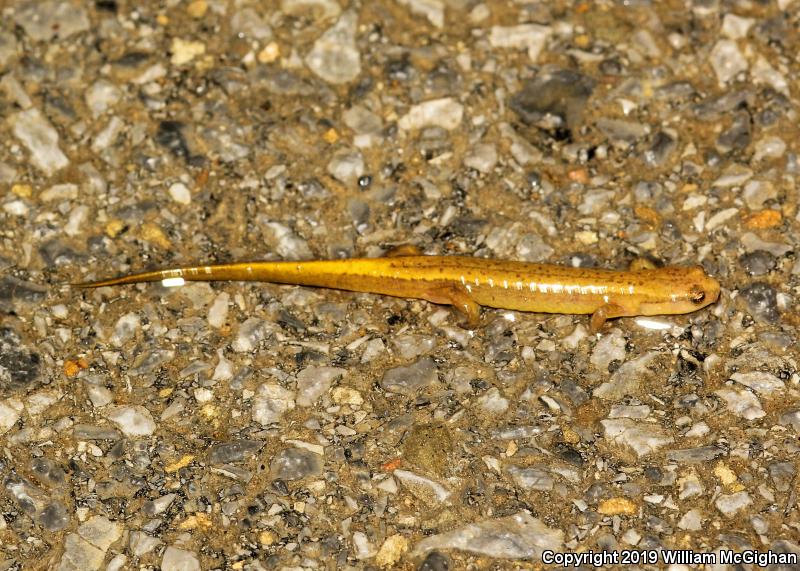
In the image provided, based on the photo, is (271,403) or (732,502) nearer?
(732,502)

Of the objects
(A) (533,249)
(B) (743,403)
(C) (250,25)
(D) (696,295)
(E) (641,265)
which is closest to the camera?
(B) (743,403)

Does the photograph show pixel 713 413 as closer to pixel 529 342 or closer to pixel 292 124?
pixel 529 342

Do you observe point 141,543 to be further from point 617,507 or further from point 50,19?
point 50,19

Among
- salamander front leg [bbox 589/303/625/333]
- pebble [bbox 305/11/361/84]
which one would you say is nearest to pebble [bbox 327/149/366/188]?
pebble [bbox 305/11/361/84]

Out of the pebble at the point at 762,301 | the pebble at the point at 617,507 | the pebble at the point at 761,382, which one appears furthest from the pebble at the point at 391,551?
the pebble at the point at 762,301

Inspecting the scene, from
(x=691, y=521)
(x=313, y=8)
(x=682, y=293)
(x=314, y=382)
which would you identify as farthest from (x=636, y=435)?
(x=313, y=8)

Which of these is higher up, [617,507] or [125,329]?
[125,329]

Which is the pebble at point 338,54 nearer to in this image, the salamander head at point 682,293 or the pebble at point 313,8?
the pebble at point 313,8

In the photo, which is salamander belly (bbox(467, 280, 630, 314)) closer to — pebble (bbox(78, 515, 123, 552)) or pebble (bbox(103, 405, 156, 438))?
pebble (bbox(103, 405, 156, 438))
